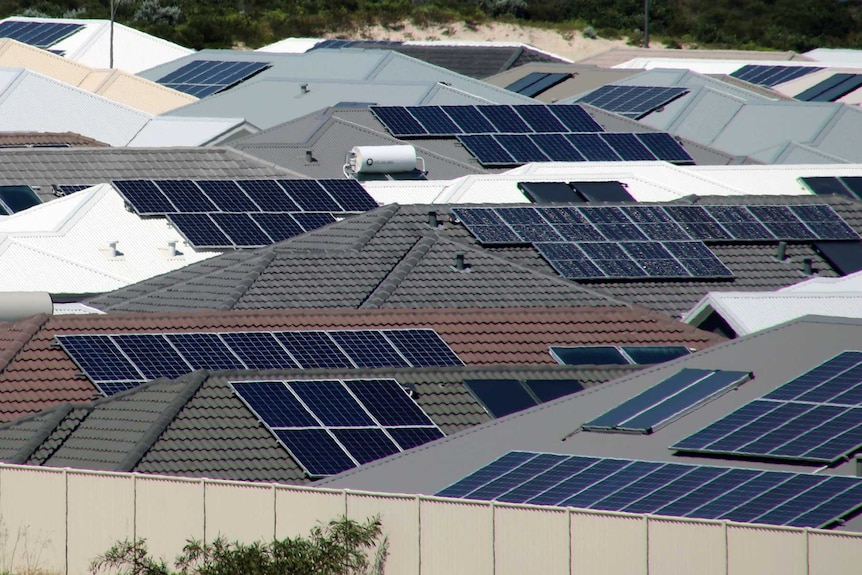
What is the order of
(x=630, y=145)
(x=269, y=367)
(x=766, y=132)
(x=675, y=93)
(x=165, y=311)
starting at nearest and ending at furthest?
(x=269, y=367)
(x=165, y=311)
(x=630, y=145)
(x=766, y=132)
(x=675, y=93)

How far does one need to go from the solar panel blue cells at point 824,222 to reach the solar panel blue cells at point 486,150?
13251mm

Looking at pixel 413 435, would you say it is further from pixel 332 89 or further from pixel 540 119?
pixel 332 89

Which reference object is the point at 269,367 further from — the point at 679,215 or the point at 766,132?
the point at 766,132

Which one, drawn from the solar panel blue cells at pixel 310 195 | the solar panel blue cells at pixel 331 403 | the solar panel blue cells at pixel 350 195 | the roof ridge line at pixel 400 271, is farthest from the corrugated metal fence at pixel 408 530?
the solar panel blue cells at pixel 350 195

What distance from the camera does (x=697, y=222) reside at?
4147 centimetres

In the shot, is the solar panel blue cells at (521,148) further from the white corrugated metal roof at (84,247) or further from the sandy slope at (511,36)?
the sandy slope at (511,36)

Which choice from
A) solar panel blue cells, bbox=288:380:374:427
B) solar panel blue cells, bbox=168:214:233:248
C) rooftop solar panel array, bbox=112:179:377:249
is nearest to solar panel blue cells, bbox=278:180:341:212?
rooftop solar panel array, bbox=112:179:377:249

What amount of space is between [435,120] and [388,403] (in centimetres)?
2849

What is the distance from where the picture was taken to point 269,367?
3066 centimetres

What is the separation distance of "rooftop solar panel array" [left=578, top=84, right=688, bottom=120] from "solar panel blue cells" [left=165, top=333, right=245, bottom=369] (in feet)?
111

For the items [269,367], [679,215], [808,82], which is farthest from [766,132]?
[269,367]

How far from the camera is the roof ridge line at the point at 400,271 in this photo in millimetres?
35925

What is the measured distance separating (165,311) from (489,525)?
16369 mm

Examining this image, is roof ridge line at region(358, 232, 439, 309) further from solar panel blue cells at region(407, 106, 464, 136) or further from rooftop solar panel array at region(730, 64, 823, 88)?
rooftop solar panel array at region(730, 64, 823, 88)
